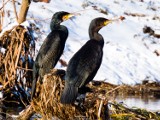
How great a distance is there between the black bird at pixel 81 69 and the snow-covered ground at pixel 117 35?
19.5 feet

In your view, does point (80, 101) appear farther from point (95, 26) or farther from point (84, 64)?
point (95, 26)

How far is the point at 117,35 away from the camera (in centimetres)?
1834

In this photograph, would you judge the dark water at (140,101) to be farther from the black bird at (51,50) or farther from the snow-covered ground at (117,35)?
the black bird at (51,50)

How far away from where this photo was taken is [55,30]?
8.88 meters

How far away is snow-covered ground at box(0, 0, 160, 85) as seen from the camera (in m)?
15.5

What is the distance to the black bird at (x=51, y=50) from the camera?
838cm

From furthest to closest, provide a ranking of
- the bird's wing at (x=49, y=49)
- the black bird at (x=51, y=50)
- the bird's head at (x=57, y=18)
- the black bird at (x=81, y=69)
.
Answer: the bird's head at (x=57, y=18)
the bird's wing at (x=49, y=49)
the black bird at (x=51, y=50)
the black bird at (x=81, y=69)

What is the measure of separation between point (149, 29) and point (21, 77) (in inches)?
419

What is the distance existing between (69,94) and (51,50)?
173 centimetres

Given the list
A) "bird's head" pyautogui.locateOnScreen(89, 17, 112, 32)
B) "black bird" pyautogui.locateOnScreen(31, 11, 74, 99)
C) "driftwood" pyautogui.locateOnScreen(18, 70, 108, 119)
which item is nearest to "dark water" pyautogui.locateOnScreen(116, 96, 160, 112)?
"black bird" pyautogui.locateOnScreen(31, 11, 74, 99)

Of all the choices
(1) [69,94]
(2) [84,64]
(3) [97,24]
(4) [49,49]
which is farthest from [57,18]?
(1) [69,94]

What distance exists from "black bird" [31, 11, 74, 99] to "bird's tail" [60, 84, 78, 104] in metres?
1.18

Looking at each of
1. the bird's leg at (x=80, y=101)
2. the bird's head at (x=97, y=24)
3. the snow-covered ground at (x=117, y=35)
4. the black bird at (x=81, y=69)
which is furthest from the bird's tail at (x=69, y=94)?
the snow-covered ground at (x=117, y=35)

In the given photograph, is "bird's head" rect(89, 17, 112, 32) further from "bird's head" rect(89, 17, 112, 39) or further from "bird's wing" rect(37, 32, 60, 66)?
"bird's wing" rect(37, 32, 60, 66)
